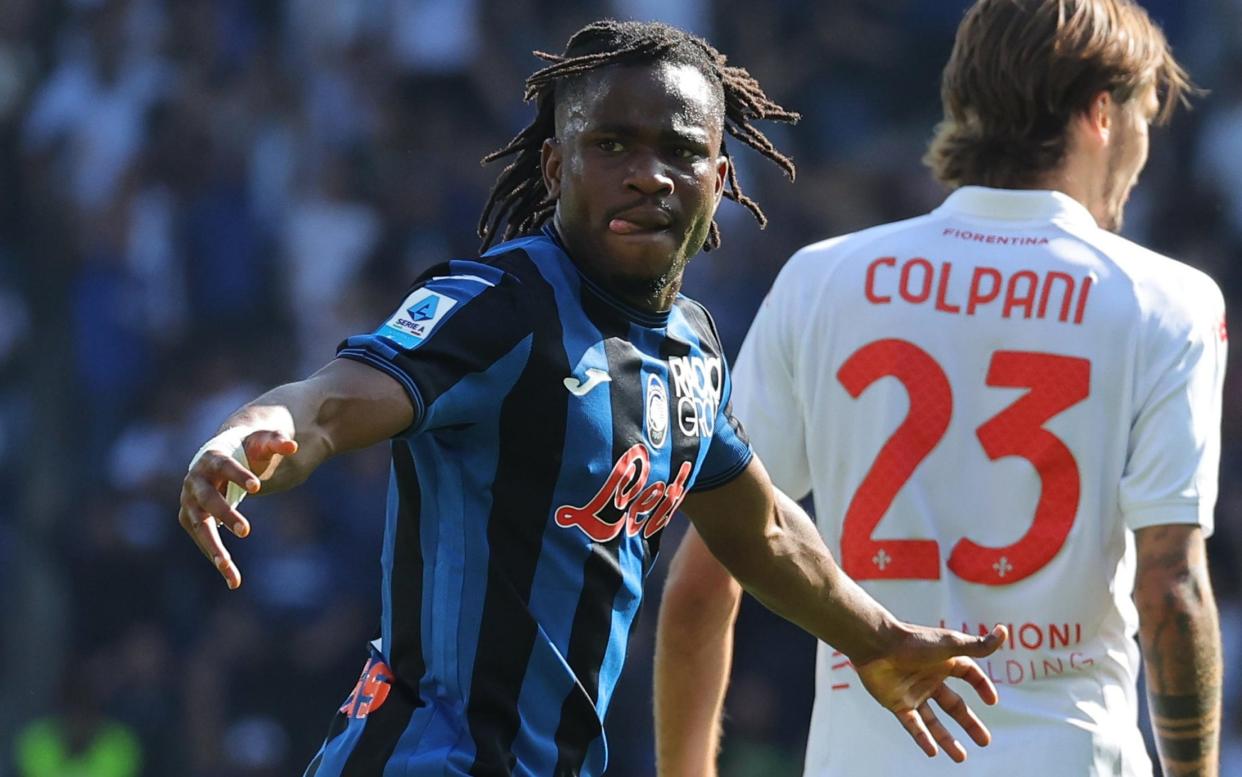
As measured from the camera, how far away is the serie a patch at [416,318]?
2.83 metres

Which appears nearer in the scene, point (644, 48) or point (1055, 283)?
point (644, 48)

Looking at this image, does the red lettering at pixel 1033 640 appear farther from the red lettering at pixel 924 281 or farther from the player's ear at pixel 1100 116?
the player's ear at pixel 1100 116

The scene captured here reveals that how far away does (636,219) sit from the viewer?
Answer: 318 cm

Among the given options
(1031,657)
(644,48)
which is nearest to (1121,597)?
(1031,657)

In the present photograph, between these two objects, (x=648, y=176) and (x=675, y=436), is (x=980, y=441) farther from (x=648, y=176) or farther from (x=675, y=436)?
(x=648, y=176)

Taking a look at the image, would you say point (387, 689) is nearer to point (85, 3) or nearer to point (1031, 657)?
point (1031, 657)

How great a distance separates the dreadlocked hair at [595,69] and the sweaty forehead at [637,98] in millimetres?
19

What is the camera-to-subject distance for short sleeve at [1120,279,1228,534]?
12.5ft

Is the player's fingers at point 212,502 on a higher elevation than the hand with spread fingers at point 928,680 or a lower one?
higher

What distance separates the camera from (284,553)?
959 cm

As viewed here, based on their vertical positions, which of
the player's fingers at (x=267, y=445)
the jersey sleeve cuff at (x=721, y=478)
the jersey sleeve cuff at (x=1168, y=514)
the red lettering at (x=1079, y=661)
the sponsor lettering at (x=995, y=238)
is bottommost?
the red lettering at (x=1079, y=661)

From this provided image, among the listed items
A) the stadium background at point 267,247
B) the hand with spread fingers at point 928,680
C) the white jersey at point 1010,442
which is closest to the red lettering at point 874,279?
the white jersey at point 1010,442

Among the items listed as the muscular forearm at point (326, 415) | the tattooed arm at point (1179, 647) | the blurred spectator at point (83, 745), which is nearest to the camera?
the muscular forearm at point (326, 415)

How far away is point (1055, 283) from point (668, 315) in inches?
40.5
